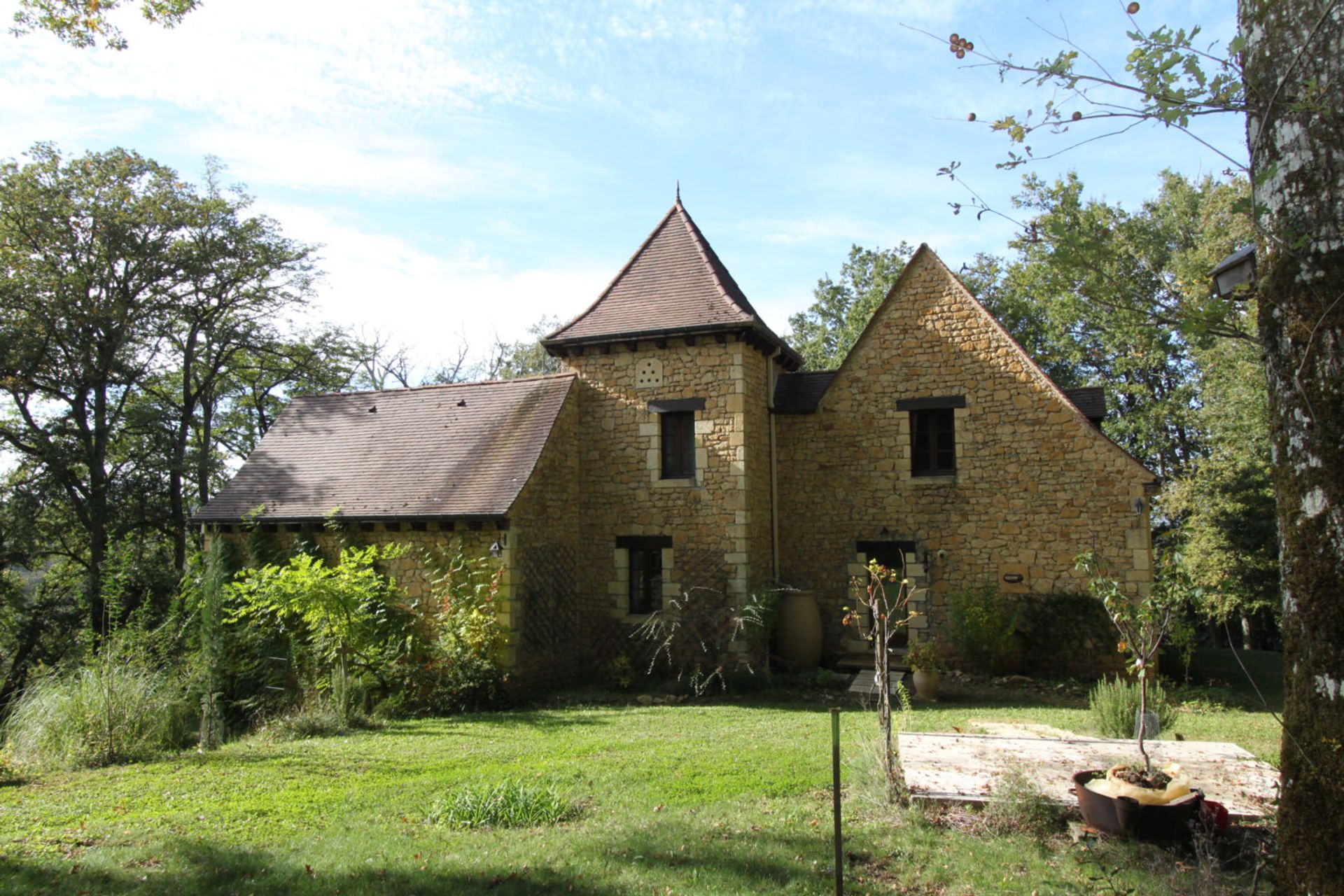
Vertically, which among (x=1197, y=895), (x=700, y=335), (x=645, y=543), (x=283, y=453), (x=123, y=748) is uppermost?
(x=700, y=335)

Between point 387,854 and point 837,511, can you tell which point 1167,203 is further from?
point 387,854

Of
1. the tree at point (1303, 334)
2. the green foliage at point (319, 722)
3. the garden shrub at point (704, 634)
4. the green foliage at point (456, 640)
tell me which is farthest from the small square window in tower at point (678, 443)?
the tree at point (1303, 334)

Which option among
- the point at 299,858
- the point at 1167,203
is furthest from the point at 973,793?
the point at 1167,203

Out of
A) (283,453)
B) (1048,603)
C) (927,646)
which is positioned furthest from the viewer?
(283,453)

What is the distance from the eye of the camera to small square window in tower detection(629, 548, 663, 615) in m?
13.7

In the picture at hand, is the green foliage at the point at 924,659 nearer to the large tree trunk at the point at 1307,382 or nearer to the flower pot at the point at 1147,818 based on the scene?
the flower pot at the point at 1147,818

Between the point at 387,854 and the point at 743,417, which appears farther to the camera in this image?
the point at 743,417

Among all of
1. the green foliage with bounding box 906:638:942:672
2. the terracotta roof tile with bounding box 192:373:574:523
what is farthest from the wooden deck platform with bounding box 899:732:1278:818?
the terracotta roof tile with bounding box 192:373:574:523

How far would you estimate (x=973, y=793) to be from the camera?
579 centimetres

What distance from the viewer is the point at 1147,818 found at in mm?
4926

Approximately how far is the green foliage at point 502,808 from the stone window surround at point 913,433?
9.04 metres

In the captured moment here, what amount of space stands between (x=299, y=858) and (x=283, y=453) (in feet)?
39.7

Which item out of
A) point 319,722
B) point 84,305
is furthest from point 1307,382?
point 84,305

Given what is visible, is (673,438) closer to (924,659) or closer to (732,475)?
(732,475)
